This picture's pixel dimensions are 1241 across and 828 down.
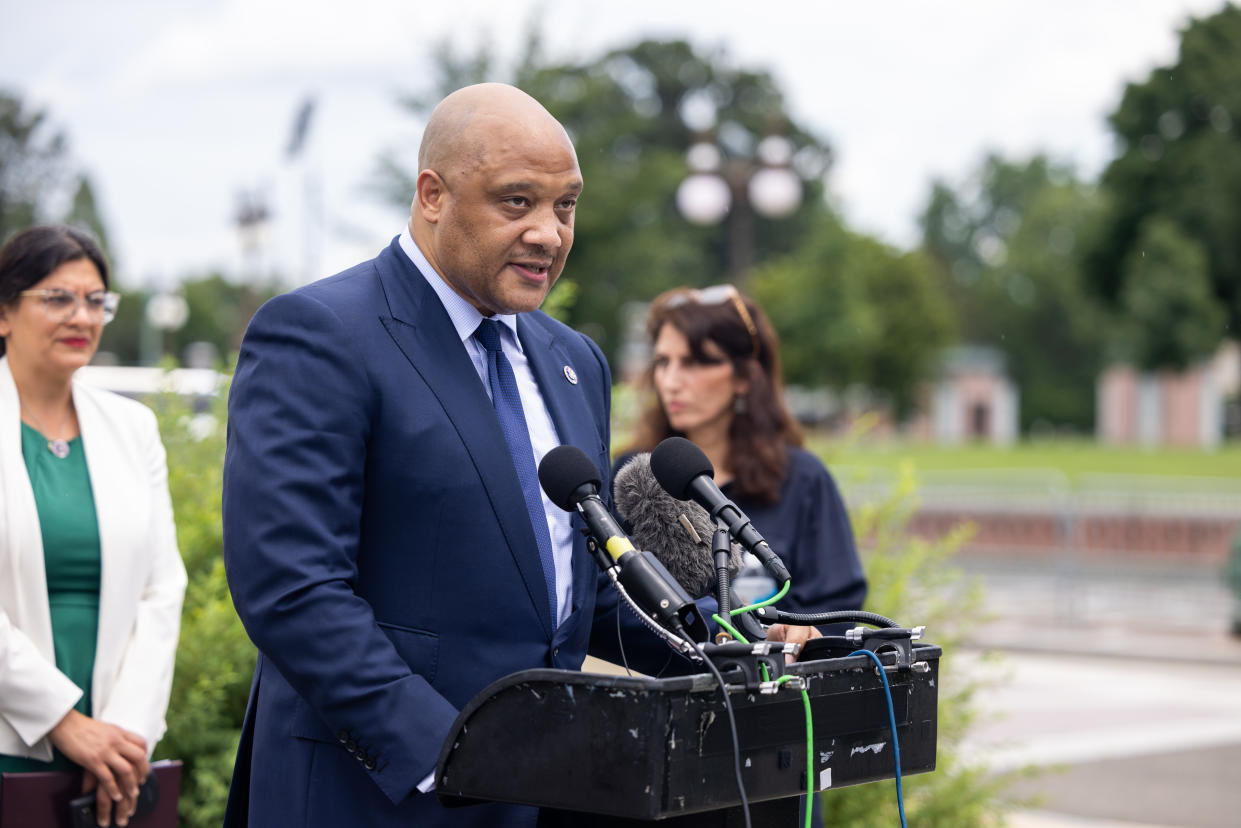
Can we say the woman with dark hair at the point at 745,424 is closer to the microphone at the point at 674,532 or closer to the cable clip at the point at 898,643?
the microphone at the point at 674,532

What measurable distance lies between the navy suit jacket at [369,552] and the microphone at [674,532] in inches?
7.0

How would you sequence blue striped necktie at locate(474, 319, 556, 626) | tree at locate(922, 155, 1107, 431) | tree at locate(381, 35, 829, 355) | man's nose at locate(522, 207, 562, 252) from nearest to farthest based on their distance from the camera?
man's nose at locate(522, 207, 562, 252) → blue striped necktie at locate(474, 319, 556, 626) → tree at locate(381, 35, 829, 355) → tree at locate(922, 155, 1107, 431)

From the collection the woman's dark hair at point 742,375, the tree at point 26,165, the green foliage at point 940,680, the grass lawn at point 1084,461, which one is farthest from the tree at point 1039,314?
the woman's dark hair at point 742,375

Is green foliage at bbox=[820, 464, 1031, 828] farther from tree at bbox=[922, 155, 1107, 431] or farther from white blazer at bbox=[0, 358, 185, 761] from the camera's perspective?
tree at bbox=[922, 155, 1107, 431]

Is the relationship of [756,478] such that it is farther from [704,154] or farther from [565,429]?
[704,154]

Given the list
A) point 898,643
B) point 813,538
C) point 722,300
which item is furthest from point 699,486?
point 722,300

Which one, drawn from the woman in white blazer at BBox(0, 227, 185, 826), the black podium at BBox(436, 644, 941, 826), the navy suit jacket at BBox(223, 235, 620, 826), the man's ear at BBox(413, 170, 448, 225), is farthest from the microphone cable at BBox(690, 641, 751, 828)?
the woman in white blazer at BBox(0, 227, 185, 826)

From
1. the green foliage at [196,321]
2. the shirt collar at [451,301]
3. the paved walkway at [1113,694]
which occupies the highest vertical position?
the green foliage at [196,321]

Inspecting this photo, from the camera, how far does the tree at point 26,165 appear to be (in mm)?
35188

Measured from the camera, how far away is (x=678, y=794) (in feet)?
6.04

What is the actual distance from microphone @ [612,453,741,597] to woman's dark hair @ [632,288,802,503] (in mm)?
1814

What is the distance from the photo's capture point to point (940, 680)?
5.38 meters

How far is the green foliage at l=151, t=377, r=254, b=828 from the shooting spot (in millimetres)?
4480

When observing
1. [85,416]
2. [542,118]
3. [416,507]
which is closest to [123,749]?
[85,416]
